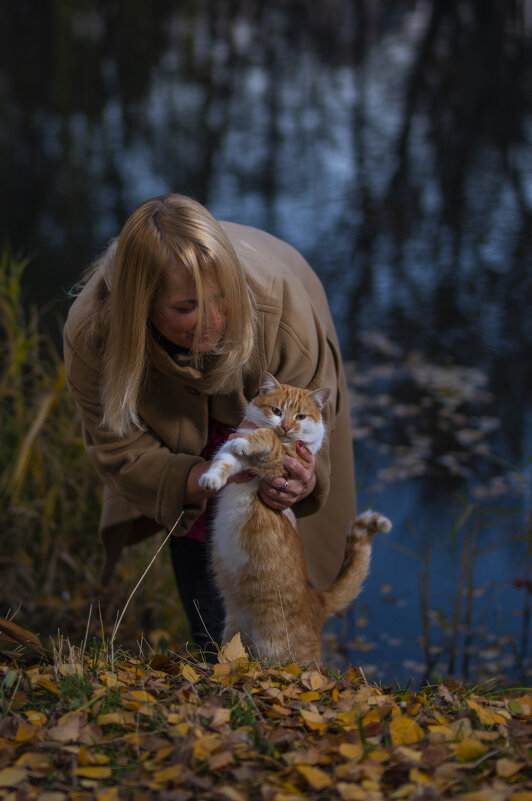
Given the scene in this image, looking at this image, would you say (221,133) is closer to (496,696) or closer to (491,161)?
(491,161)

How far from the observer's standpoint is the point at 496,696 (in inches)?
89.9

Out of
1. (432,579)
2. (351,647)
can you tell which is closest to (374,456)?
(432,579)

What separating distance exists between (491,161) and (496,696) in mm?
6355

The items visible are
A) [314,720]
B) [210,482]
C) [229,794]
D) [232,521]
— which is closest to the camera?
[229,794]

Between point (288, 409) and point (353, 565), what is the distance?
59cm

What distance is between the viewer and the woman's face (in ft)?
7.06

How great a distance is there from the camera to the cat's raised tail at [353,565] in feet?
8.25

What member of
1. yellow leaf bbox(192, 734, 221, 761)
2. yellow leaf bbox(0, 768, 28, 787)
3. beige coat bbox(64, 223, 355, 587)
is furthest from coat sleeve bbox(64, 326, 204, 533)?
yellow leaf bbox(0, 768, 28, 787)

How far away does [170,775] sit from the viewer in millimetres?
1591

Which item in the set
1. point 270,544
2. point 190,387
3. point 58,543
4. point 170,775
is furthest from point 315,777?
point 58,543

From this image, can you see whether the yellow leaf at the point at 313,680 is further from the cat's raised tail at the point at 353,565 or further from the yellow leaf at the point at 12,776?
the yellow leaf at the point at 12,776

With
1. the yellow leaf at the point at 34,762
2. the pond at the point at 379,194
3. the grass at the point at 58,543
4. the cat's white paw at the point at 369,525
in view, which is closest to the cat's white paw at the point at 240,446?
the cat's white paw at the point at 369,525

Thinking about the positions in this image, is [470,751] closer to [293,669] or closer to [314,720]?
[314,720]

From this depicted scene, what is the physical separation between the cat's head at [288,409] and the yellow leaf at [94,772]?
3.51ft
